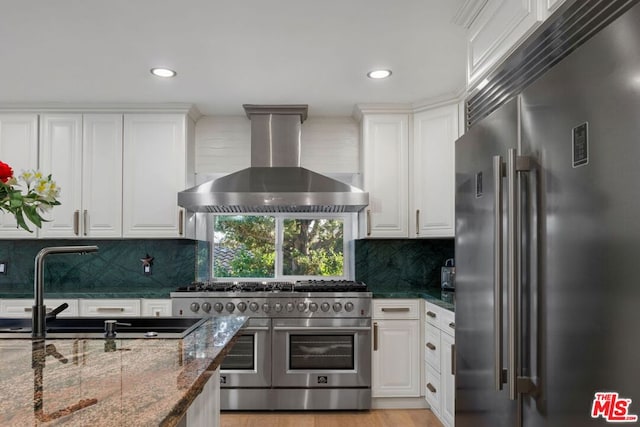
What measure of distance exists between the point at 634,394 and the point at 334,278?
3553mm

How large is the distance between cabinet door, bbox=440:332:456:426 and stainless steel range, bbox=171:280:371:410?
637 mm

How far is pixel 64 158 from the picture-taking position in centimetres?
390

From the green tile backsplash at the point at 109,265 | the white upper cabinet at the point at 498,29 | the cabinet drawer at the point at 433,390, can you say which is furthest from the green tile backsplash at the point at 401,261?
the white upper cabinet at the point at 498,29

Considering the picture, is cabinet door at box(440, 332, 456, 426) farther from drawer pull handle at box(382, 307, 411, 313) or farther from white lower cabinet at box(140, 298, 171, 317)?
white lower cabinet at box(140, 298, 171, 317)

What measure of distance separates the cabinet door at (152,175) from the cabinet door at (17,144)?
2.39ft

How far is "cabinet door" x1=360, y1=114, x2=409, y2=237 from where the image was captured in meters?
3.89

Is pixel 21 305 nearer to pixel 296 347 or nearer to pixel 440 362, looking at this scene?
pixel 296 347

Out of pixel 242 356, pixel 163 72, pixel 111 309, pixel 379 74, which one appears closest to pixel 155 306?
pixel 111 309

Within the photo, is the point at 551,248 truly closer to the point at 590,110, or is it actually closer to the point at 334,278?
the point at 590,110

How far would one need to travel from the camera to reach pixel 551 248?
3.93 feet

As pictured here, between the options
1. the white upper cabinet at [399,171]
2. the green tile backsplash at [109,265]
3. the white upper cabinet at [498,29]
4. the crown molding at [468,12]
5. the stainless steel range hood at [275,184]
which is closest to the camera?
the white upper cabinet at [498,29]

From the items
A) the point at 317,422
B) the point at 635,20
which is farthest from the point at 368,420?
the point at 635,20

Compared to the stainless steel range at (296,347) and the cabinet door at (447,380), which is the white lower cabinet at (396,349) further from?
the cabinet door at (447,380)

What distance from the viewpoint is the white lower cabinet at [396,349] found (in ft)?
12.0
